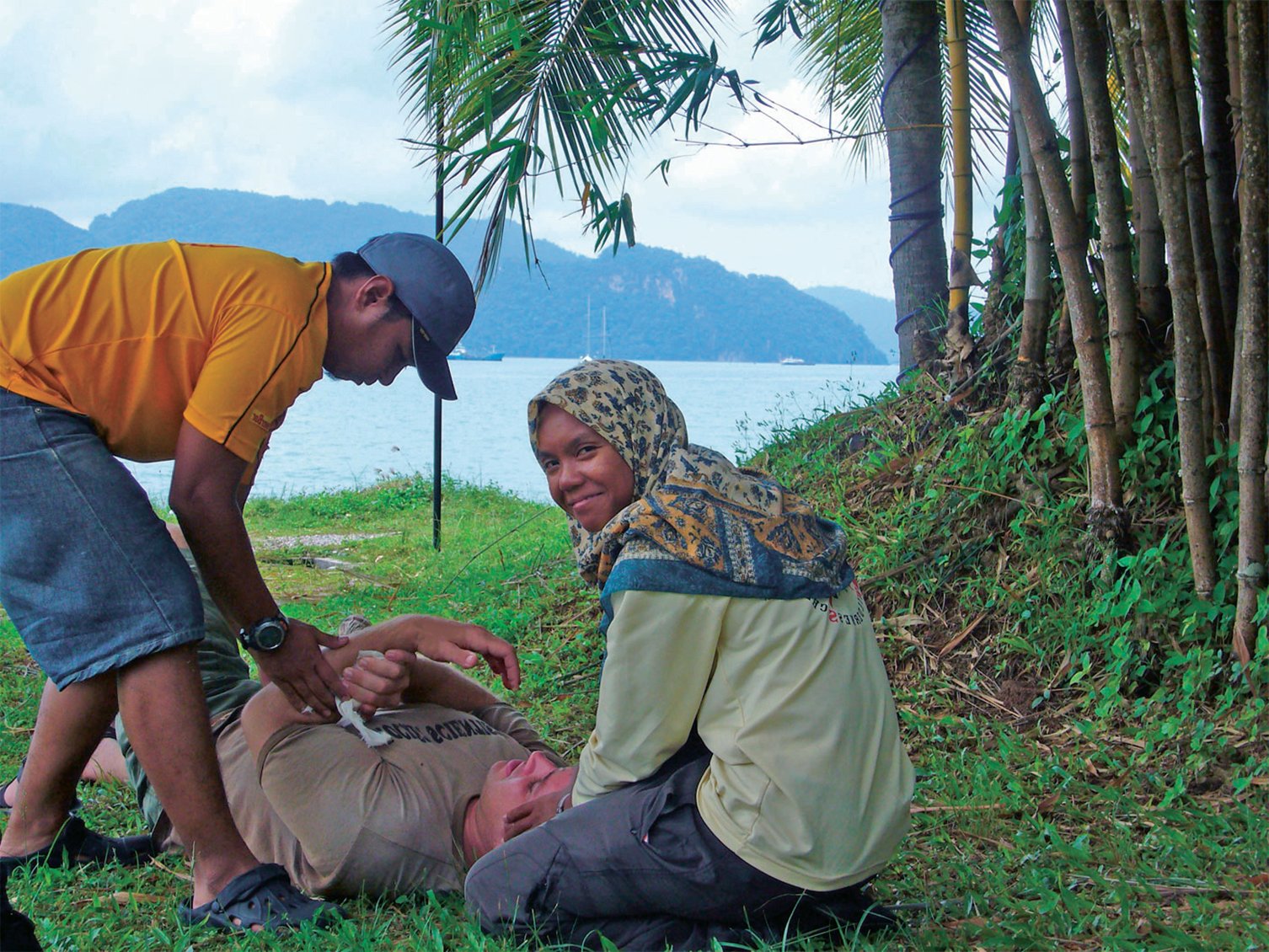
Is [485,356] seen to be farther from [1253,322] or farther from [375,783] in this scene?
[375,783]

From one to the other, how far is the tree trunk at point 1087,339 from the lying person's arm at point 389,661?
215cm

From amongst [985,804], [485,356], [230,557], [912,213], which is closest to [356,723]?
[230,557]

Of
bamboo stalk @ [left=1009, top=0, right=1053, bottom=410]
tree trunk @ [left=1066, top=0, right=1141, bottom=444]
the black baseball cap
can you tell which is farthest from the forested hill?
the black baseball cap

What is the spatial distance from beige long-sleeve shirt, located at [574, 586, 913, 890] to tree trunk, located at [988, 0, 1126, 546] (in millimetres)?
1970

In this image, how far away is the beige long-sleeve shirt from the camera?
2.04 meters

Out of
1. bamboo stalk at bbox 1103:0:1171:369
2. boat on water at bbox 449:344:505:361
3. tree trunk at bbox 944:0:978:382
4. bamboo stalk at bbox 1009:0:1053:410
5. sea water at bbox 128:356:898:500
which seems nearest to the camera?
bamboo stalk at bbox 1103:0:1171:369

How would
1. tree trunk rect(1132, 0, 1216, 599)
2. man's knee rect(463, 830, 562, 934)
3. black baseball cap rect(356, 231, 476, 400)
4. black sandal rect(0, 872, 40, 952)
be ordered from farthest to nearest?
tree trunk rect(1132, 0, 1216, 599) < black baseball cap rect(356, 231, 476, 400) < man's knee rect(463, 830, 562, 934) < black sandal rect(0, 872, 40, 952)

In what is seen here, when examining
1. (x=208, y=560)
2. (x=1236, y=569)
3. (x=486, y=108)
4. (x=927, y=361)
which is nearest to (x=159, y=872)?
(x=208, y=560)

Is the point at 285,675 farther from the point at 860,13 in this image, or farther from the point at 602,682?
the point at 860,13

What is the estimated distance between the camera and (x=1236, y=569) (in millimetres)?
3281

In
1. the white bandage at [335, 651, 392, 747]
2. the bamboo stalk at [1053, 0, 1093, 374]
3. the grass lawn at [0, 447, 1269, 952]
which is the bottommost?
the grass lawn at [0, 447, 1269, 952]

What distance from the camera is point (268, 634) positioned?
2326 mm

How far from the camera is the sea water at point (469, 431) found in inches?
276

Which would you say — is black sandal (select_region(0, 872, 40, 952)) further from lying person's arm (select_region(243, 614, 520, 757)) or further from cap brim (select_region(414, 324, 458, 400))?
cap brim (select_region(414, 324, 458, 400))
